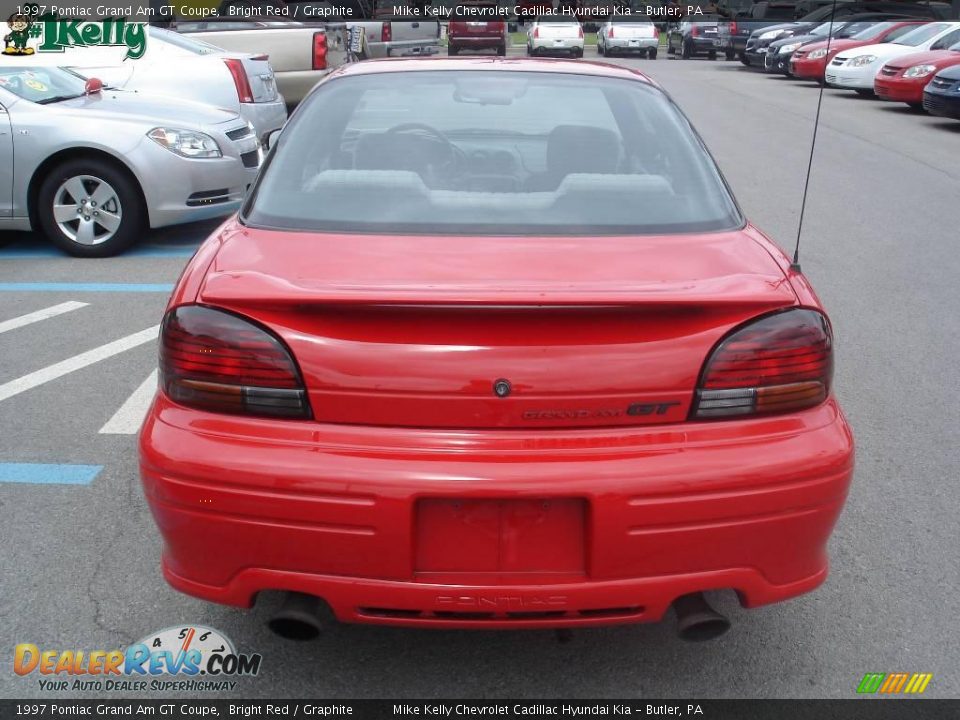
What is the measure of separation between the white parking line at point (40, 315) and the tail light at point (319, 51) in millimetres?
7412

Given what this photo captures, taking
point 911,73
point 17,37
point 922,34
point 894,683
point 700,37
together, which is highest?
point 922,34

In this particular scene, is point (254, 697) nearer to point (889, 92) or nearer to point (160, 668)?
point (160, 668)

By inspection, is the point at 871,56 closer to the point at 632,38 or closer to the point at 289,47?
the point at 289,47

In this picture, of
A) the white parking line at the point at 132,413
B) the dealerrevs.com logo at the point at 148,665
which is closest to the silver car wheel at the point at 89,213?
the white parking line at the point at 132,413

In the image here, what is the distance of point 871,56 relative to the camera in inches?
738

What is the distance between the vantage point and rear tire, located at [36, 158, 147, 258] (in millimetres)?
7273

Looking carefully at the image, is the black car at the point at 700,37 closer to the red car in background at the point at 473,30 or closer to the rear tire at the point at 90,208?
the red car in background at the point at 473,30

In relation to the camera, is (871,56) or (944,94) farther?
(871,56)

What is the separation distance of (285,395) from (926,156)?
38.8ft

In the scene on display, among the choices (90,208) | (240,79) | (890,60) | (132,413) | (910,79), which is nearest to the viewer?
(132,413)

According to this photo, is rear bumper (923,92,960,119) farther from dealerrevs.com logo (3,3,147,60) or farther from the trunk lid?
the trunk lid

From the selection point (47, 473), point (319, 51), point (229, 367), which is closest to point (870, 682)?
point (229, 367)

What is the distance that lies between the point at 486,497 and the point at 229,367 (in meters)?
0.67

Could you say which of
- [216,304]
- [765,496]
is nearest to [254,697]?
[216,304]
